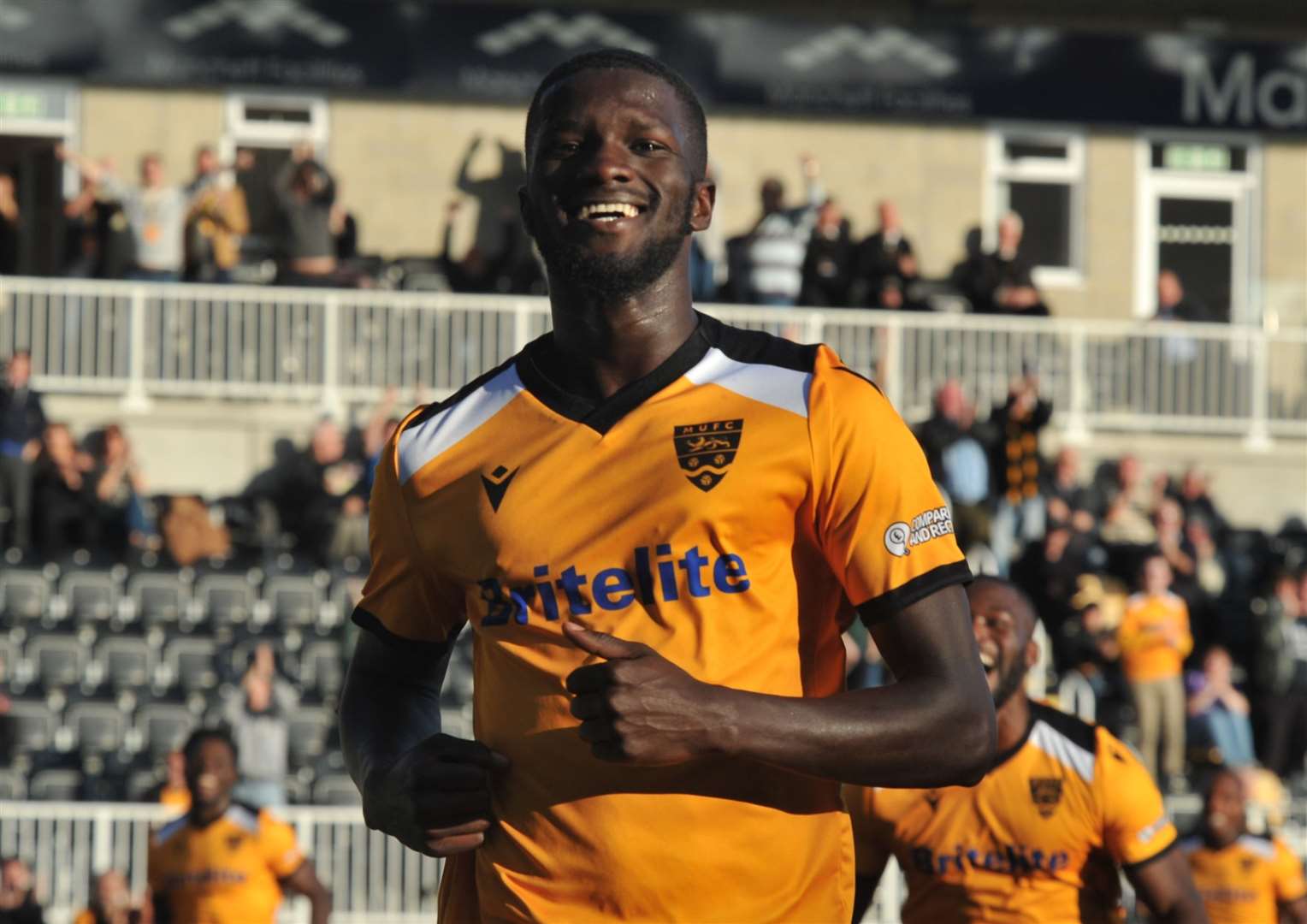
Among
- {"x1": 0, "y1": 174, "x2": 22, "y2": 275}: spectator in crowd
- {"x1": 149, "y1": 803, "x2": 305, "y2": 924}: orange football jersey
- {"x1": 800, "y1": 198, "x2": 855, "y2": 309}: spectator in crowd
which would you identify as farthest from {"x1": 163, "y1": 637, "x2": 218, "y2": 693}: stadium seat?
{"x1": 800, "y1": 198, "x2": 855, "y2": 309}: spectator in crowd

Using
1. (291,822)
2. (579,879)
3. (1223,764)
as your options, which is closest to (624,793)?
(579,879)

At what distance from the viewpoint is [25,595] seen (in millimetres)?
16438

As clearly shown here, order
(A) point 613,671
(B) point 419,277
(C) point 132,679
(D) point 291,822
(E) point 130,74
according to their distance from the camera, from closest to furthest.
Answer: (A) point 613,671 < (D) point 291,822 < (C) point 132,679 < (B) point 419,277 < (E) point 130,74

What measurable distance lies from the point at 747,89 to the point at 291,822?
11.4 m

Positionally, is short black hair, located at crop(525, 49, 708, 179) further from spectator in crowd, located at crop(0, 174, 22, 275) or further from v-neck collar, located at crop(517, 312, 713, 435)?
spectator in crowd, located at crop(0, 174, 22, 275)

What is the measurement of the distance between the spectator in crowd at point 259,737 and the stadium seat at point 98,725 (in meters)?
1.40

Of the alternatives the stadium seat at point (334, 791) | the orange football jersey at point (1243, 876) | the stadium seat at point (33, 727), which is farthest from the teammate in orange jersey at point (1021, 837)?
the stadium seat at point (33, 727)

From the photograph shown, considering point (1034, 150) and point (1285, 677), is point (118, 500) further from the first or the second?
point (1034, 150)

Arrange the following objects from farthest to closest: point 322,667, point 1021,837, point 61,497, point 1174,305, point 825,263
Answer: point 1174,305, point 825,263, point 61,497, point 322,667, point 1021,837

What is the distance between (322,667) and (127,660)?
1.35 m

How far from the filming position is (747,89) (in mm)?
22828

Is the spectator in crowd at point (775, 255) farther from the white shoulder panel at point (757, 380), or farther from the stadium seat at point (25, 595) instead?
the white shoulder panel at point (757, 380)

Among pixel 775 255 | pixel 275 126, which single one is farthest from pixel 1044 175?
pixel 275 126

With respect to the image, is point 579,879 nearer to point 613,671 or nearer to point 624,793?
point 624,793
